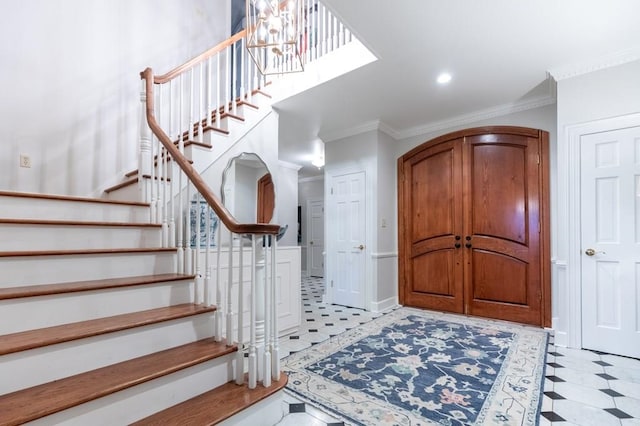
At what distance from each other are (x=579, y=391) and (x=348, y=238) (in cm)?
290

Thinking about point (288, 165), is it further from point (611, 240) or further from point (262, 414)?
point (262, 414)

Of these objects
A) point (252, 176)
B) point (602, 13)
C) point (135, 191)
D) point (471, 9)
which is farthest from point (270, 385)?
point (602, 13)

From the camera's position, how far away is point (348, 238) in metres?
4.47

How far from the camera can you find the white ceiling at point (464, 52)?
2.16 metres

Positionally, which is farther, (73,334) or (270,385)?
(270,385)

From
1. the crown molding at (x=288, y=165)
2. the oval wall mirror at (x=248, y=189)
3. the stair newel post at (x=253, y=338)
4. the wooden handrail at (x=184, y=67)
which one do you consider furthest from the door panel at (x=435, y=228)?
the stair newel post at (x=253, y=338)

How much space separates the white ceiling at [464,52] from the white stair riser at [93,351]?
93.3 inches

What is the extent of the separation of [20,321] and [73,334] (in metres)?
0.28

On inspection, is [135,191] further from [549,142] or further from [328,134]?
[549,142]

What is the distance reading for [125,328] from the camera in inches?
59.9

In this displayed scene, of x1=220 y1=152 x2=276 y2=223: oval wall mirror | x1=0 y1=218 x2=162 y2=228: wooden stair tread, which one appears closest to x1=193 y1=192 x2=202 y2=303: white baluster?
x1=0 y1=218 x2=162 y2=228: wooden stair tread

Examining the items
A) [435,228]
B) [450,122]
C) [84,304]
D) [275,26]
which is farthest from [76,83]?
[435,228]

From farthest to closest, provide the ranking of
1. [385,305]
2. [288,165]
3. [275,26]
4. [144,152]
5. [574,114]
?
[288,165] < [385,305] < [574,114] < [144,152] < [275,26]

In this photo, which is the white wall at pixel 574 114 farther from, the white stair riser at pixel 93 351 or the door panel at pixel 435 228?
the white stair riser at pixel 93 351
